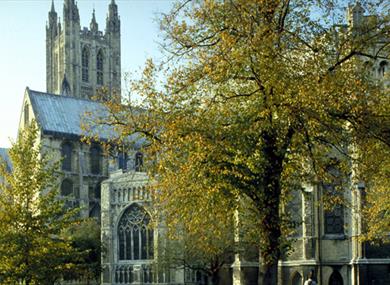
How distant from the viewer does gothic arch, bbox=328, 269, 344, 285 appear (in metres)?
40.1

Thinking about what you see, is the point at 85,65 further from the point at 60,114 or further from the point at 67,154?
the point at 67,154

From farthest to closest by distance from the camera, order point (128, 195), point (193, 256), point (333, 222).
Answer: point (128, 195)
point (193, 256)
point (333, 222)

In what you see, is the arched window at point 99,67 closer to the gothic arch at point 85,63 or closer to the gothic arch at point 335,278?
the gothic arch at point 85,63

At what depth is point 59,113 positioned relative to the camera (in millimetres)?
70250

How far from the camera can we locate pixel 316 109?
18703mm

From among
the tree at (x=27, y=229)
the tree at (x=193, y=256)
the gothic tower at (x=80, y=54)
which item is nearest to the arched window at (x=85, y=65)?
the gothic tower at (x=80, y=54)

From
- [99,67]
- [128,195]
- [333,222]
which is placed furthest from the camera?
[99,67]

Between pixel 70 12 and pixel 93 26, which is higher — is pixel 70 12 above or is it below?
above

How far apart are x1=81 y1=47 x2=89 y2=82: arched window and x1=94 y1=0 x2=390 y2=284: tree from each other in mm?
84214

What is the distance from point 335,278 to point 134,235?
16624 mm

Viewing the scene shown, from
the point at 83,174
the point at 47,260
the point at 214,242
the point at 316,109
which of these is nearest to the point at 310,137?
the point at 316,109

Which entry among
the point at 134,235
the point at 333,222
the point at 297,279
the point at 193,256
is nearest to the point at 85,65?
the point at 134,235

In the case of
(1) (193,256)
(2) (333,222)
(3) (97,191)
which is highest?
(3) (97,191)

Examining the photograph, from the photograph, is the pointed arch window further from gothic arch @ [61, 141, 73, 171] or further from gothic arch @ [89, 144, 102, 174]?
gothic arch @ [89, 144, 102, 174]
